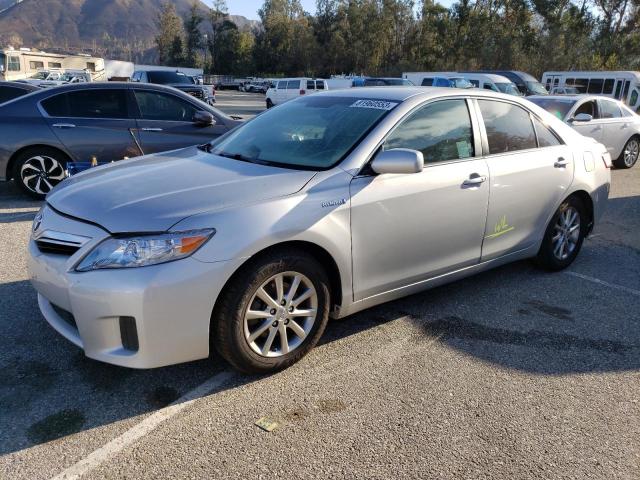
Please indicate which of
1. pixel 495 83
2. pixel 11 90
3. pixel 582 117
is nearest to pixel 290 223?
pixel 582 117

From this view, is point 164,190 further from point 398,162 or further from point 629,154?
point 629,154

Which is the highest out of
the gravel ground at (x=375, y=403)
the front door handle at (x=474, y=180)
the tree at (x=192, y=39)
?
the tree at (x=192, y=39)

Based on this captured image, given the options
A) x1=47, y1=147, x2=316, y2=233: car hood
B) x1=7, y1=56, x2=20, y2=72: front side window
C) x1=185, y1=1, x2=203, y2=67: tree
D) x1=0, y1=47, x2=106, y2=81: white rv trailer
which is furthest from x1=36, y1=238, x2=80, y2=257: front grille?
x1=185, y1=1, x2=203, y2=67: tree

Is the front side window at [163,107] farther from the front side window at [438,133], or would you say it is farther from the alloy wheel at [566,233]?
the alloy wheel at [566,233]

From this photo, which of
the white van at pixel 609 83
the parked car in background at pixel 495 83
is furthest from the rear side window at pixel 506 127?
the white van at pixel 609 83

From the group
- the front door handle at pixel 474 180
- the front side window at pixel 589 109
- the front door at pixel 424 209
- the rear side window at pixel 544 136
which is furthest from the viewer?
the front side window at pixel 589 109

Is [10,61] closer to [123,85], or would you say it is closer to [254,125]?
[123,85]

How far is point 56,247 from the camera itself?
9.93 feet

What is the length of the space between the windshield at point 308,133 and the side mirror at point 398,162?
0.79 ft

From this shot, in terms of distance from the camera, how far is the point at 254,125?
171 inches

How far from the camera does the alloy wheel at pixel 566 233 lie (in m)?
5.00

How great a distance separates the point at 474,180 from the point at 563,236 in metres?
1.62

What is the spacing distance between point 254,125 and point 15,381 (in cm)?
240

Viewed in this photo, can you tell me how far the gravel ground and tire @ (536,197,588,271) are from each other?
730 millimetres
